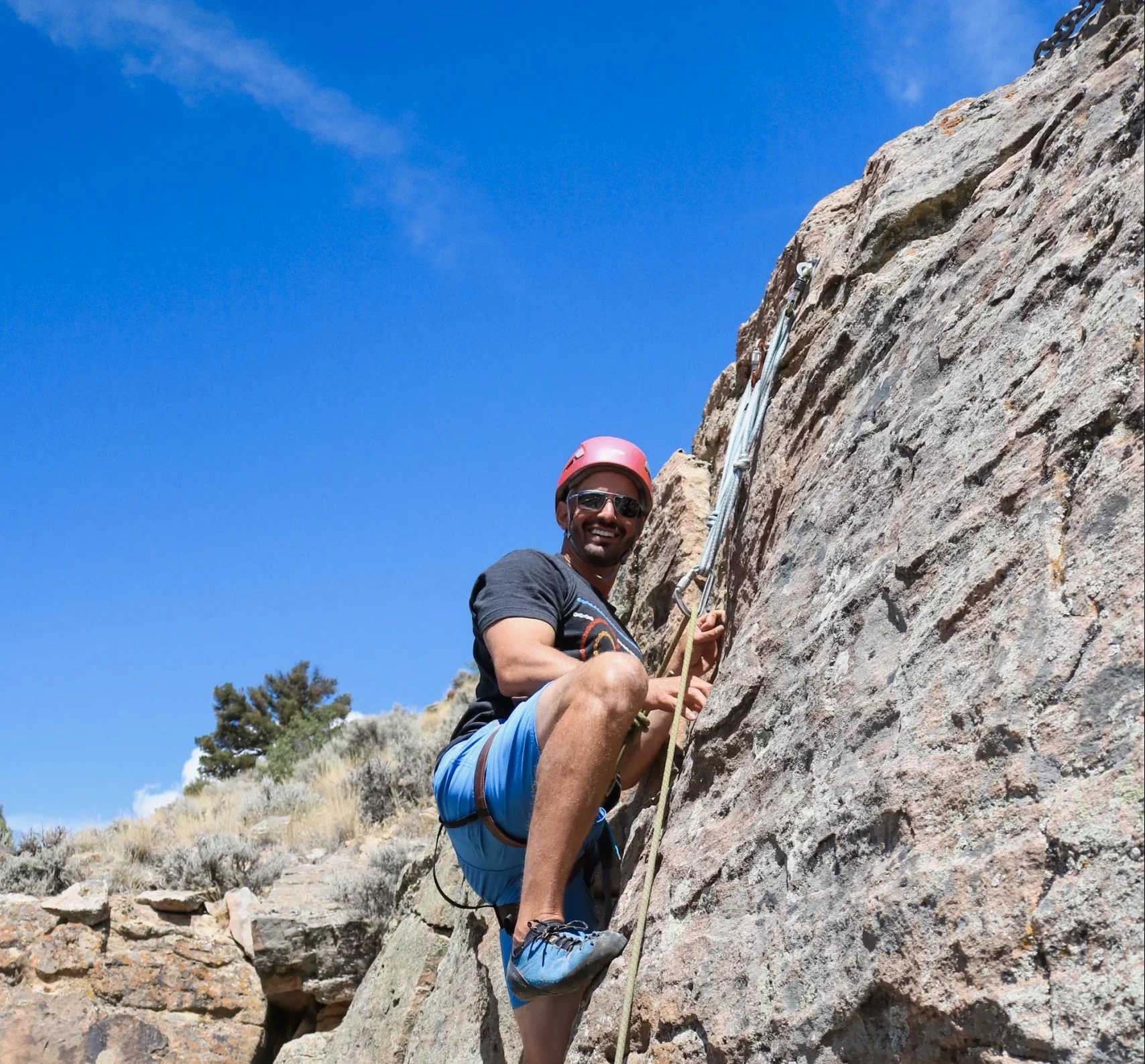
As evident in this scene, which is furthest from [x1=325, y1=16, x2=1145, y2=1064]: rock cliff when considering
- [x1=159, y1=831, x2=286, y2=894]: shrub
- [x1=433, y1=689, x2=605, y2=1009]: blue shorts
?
[x1=159, y1=831, x2=286, y2=894]: shrub

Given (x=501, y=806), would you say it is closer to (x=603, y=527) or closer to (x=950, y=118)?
(x=603, y=527)

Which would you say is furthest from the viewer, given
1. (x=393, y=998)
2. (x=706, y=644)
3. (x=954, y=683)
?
(x=393, y=998)

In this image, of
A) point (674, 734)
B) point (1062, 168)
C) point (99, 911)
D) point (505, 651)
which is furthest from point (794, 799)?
point (99, 911)

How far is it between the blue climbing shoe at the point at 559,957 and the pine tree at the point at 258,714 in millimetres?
19642

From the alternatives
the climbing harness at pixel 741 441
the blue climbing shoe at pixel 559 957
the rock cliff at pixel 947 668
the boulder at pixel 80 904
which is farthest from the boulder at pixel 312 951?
the blue climbing shoe at pixel 559 957

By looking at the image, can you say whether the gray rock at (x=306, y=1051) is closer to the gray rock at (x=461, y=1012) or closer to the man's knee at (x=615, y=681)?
the gray rock at (x=461, y=1012)

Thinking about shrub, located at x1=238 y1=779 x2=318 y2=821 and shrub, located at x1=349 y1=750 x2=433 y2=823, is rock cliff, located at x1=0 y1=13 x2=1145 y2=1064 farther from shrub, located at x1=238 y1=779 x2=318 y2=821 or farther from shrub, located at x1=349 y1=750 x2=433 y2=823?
shrub, located at x1=238 y1=779 x2=318 y2=821

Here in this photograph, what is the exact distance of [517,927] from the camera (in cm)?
308

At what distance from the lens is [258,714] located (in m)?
24.0

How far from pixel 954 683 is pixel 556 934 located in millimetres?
1378

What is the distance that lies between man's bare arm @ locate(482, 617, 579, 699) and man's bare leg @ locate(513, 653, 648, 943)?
306 mm

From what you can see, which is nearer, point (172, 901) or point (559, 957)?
point (559, 957)

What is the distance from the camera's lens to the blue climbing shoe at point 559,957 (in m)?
2.90

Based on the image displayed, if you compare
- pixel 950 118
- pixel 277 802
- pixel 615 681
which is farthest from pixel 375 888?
pixel 950 118
